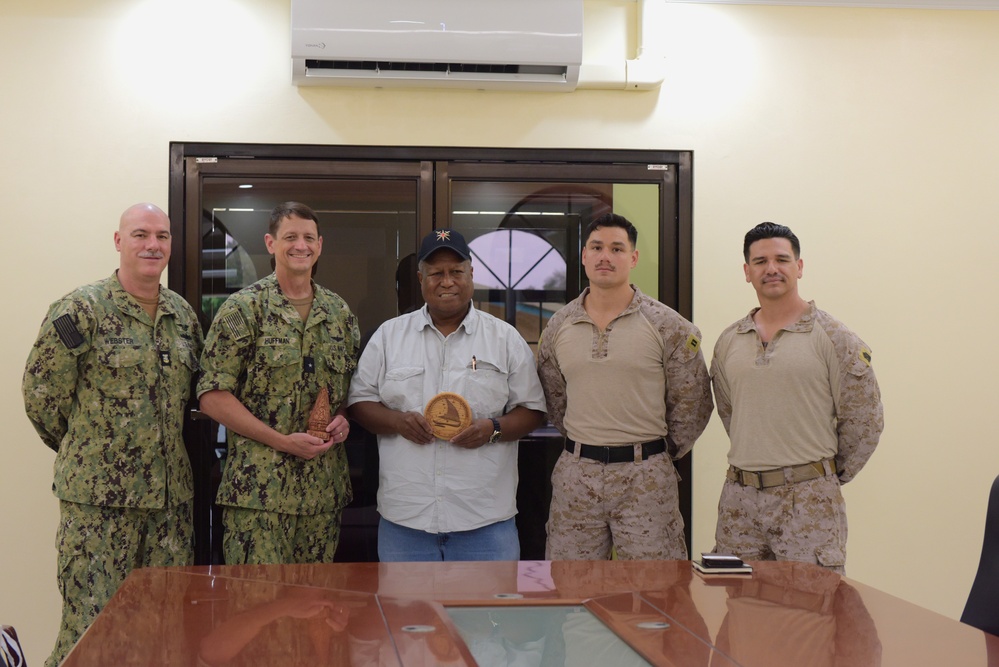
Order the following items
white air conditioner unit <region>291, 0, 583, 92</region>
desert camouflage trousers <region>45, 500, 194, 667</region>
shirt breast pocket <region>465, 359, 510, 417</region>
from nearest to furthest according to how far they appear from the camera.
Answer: desert camouflage trousers <region>45, 500, 194, 667</region>
shirt breast pocket <region>465, 359, 510, 417</region>
white air conditioner unit <region>291, 0, 583, 92</region>

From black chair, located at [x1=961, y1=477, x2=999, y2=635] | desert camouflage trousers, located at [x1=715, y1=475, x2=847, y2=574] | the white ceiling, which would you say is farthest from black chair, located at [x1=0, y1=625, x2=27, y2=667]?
the white ceiling

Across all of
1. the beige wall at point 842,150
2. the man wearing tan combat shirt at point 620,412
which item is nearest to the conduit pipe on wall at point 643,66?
the beige wall at point 842,150

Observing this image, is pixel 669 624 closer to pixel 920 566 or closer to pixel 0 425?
pixel 920 566

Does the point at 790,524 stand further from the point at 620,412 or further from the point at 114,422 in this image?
the point at 114,422

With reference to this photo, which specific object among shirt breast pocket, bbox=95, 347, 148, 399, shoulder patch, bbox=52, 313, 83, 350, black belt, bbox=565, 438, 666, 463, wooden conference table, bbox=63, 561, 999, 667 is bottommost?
wooden conference table, bbox=63, 561, 999, 667

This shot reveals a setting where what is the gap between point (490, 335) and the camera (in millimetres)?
3381

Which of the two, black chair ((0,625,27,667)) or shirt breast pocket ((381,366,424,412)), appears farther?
shirt breast pocket ((381,366,424,412))

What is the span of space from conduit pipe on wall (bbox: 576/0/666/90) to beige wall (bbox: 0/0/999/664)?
0.09 meters

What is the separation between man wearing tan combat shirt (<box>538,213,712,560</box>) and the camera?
318 cm

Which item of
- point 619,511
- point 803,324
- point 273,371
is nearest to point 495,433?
point 619,511

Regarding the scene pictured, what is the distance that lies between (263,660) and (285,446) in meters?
1.62

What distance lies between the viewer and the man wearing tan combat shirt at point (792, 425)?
9.68ft

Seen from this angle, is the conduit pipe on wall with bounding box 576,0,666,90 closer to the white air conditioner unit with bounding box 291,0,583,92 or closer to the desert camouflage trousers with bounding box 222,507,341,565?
the white air conditioner unit with bounding box 291,0,583,92

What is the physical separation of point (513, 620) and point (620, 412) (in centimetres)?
147
